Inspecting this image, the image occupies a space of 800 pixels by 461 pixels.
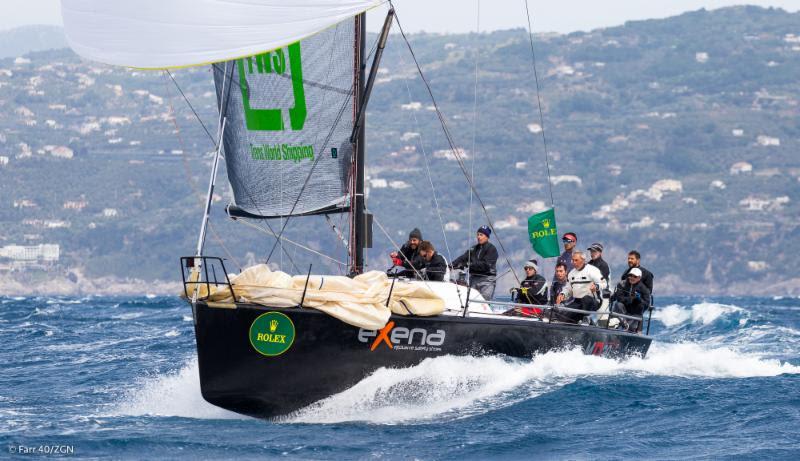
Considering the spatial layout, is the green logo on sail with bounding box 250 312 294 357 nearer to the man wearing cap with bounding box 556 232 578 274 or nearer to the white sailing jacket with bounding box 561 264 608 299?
the white sailing jacket with bounding box 561 264 608 299

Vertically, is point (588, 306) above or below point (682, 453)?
above

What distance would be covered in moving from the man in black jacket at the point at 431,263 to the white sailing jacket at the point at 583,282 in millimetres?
1663

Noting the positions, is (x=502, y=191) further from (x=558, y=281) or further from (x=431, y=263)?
(x=431, y=263)

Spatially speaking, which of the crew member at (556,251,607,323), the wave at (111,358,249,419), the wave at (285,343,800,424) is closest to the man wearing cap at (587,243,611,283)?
the crew member at (556,251,607,323)

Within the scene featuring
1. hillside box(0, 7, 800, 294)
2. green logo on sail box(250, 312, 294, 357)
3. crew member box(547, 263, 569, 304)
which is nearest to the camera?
green logo on sail box(250, 312, 294, 357)

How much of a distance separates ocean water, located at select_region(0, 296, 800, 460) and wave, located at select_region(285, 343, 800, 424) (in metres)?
0.01

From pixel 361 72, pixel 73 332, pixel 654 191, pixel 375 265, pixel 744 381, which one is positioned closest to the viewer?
pixel 361 72

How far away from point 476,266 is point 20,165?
517 ft

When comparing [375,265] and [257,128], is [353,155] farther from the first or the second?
[375,265]

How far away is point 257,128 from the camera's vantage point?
14.8 meters

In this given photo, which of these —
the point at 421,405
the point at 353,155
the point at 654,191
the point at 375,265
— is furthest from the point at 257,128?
the point at 654,191

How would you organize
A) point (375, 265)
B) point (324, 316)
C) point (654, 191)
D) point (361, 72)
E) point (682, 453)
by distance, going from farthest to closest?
point (654, 191), point (375, 265), point (361, 72), point (324, 316), point (682, 453)

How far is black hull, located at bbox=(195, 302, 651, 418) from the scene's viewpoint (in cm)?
1241

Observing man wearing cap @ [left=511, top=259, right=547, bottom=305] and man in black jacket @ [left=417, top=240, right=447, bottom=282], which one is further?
man wearing cap @ [left=511, top=259, right=547, bottom=305]
